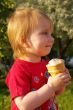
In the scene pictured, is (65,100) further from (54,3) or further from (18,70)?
(54,3)

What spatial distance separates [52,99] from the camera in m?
3.44

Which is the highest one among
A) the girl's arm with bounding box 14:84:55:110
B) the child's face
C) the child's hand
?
the child's face

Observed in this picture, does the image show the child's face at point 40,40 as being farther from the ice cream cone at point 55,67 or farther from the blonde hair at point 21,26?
the ice cream cone at point 55,67

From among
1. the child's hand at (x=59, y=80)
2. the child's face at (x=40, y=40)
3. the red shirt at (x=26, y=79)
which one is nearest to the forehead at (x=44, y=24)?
the child's face at (x=40, y=40)

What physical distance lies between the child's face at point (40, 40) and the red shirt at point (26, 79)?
5.0 inches

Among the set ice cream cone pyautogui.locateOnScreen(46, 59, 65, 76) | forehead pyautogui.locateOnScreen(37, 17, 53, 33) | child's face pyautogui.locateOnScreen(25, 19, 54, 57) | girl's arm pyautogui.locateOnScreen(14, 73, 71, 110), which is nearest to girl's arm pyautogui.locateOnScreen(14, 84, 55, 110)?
girl's arm pyautogui.locateOnScreen(14, 73, 71, 110)

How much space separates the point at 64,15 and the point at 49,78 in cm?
1880

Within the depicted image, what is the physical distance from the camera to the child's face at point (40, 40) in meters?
3.31

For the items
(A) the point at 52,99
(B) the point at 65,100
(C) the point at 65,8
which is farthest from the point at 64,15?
(A) the point at 52,99

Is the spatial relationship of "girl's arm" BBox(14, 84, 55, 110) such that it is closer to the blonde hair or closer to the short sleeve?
the short sleeve

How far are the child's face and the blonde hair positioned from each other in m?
0.04

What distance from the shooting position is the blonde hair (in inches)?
129

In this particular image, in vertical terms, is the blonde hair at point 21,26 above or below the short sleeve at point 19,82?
above

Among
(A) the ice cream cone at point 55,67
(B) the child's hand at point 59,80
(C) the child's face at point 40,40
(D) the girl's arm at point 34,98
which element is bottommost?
(D) the girl's arm at point 34,98
